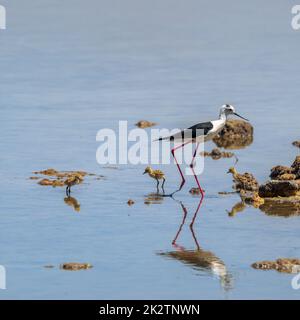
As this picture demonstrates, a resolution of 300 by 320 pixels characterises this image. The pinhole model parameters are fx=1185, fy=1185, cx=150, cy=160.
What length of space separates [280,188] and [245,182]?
67 centimetres

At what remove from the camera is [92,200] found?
634 inches

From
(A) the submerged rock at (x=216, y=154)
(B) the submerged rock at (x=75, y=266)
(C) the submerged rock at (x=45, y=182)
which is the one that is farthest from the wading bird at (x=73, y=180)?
(B) the submerged rock at (x=75, y=266)

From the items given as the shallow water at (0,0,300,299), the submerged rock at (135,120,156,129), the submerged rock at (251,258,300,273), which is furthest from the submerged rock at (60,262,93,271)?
the submerged rock at (135,120,156,129)

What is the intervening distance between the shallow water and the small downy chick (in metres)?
0.23

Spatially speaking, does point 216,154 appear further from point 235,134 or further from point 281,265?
point 281,265

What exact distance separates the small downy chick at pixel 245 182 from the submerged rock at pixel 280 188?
1.35ft

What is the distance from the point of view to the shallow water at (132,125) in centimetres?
1273

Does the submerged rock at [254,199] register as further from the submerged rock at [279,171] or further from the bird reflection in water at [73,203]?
the bird reflection in water at [73,203]

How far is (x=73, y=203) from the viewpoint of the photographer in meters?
16.0
